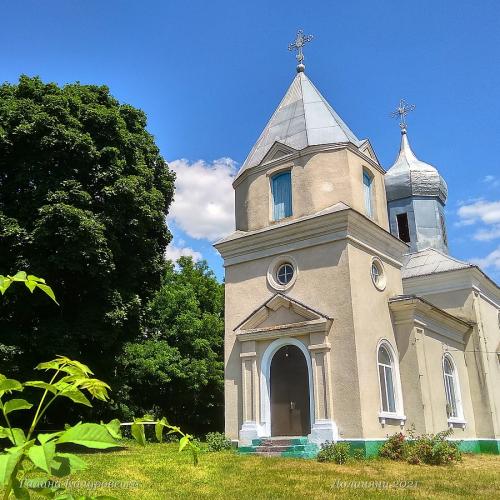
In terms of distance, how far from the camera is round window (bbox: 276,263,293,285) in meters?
16.2

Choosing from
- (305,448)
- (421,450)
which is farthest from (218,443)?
(421,450)

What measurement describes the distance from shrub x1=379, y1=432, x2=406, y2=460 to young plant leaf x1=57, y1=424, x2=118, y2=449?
43.7 feet

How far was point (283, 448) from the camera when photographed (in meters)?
13.9

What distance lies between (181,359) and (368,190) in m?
14.6

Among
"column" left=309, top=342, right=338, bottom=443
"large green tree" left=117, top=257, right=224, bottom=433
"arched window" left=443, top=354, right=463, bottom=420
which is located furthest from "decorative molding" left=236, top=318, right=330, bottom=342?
"large green tree" left=117, top=257, right=224, bottom=433

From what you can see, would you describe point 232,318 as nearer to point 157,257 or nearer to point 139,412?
point 157,257

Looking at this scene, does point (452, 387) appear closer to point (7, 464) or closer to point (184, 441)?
point (184, 441)

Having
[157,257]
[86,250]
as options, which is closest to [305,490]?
[86,250]

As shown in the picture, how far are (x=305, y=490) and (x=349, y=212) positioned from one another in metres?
8.18

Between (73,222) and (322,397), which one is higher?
(73,222)

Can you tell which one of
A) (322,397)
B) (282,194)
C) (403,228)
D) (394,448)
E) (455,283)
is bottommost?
(394,448)

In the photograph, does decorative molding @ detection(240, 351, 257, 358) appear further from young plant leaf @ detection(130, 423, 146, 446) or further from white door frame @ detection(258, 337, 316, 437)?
young plant leaf @ detection(130, 423, 146, 446)

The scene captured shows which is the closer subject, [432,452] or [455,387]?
[432,452]

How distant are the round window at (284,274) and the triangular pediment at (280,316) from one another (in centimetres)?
63
